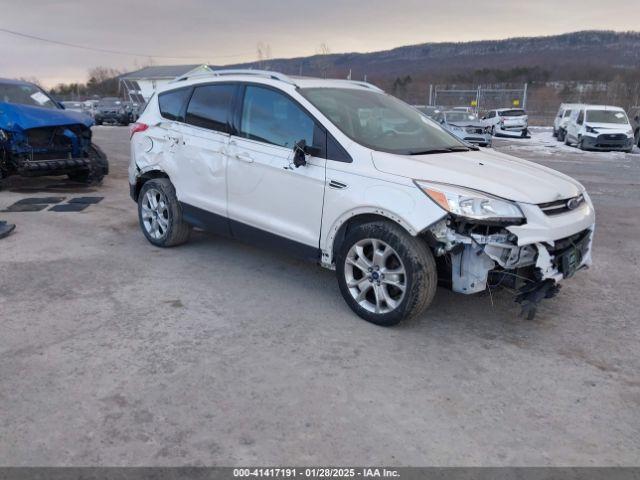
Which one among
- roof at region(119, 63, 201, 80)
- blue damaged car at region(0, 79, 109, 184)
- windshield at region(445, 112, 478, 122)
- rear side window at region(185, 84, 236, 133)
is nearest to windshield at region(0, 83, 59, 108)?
blue damaged car at region(0, 79, 109, 184)

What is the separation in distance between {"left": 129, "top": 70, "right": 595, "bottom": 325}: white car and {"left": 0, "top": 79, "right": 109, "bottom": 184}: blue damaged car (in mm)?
4119

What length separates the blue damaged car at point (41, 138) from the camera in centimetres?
872

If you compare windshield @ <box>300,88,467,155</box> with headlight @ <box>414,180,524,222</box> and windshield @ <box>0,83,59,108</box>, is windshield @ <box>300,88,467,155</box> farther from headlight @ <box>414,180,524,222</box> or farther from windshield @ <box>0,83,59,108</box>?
windshield @ <box>0,83,59,108</box>

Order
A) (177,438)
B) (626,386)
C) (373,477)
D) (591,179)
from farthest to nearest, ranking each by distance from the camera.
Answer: (591,179) < (626,386) < (177,438) < (373,477)

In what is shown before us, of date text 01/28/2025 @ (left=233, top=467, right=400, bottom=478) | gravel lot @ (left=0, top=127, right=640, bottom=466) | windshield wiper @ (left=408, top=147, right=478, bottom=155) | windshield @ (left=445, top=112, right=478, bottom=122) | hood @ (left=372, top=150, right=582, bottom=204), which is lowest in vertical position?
date text 01/28/2025 @ (left=233, top=467, right=400, bottom=478)

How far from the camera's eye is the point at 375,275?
416cm

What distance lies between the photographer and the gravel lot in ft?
9.18

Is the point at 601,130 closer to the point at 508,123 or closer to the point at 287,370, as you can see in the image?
the point at 508,123

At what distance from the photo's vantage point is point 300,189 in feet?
15.0

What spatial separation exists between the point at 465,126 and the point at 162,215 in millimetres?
16141

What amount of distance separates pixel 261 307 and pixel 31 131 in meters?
6.44

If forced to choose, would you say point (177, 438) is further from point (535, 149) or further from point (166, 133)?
point (535, 149)

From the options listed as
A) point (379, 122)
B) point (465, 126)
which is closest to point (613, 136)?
point (465, 126)

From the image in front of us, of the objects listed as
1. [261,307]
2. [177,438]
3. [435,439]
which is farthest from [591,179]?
[177,438]
